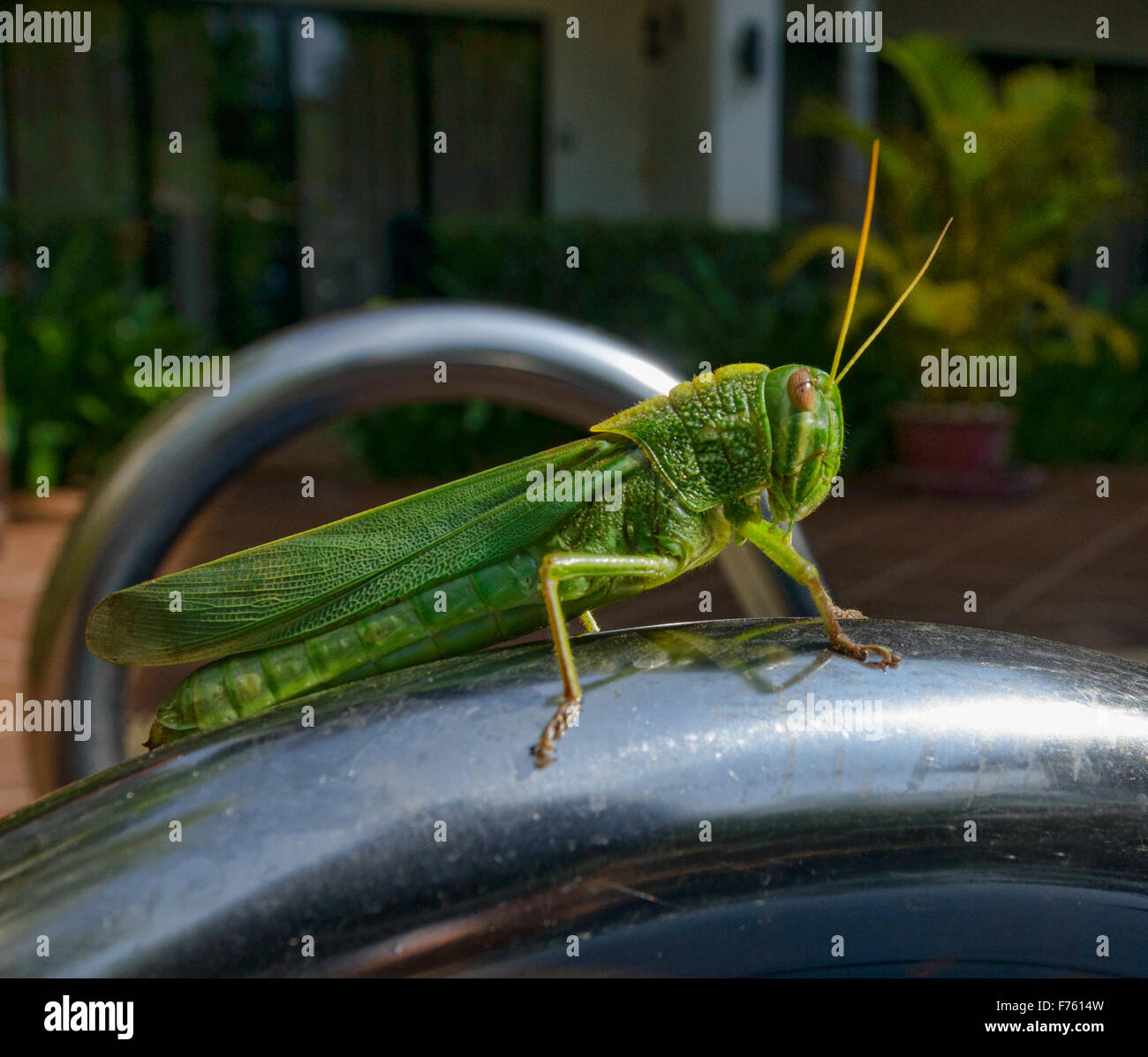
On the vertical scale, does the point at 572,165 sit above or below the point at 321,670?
above

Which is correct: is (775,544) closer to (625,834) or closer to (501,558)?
(501,558)

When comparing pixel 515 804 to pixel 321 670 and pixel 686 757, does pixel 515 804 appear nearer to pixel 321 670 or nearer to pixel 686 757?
pixel 686 757

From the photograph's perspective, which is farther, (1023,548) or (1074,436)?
(1074,436)

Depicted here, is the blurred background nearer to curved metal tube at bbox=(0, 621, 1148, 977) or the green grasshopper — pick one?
the green grasshopper

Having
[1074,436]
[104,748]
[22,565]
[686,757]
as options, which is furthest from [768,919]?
[1074,436]

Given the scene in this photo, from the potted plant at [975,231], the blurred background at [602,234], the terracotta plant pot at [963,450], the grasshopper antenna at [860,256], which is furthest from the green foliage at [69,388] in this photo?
the grasshopper antenna at [860,256]

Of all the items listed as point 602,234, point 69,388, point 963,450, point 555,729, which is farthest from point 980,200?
point 555,729

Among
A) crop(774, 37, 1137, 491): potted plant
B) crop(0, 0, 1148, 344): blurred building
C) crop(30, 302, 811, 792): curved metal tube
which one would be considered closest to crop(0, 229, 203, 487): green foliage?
crop(0, 0, 1148, 344): blurred building

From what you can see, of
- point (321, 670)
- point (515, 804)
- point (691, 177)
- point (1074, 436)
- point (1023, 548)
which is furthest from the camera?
point (691, 177)
